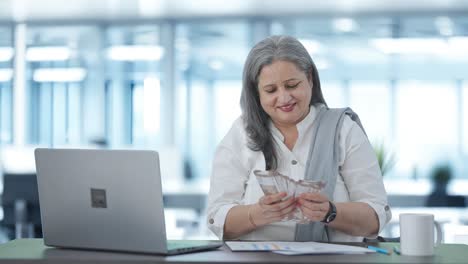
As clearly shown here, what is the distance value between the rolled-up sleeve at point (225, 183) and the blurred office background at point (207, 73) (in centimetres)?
581

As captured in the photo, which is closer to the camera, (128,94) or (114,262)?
(114,262)

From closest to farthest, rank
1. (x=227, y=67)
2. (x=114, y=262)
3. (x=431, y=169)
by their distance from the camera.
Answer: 1. (x=114, y=262)
2. (x=431, y=169)
3. (x=227, y=67)

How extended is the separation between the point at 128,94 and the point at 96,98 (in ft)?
1.45

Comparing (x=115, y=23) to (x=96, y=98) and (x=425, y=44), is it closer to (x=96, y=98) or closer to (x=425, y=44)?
(x=96, y=98)

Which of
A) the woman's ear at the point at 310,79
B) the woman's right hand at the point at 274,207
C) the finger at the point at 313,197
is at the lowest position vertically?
the woman's right hand at the point at 274,207

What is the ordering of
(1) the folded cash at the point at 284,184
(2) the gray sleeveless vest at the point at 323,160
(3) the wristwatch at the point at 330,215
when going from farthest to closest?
(2) the gray sleeveless vest at the point at 323,160 < (3) the wristwatch at the point at 330,215 < (1) the folded cash at the point at 284,184

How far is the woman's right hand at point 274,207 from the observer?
2.18 m

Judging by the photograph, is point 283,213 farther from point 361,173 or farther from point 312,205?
point 361,173

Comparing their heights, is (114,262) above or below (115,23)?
below

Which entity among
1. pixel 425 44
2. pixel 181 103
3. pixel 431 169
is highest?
pixel 425 44

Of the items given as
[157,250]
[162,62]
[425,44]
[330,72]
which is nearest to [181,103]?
[162,62]

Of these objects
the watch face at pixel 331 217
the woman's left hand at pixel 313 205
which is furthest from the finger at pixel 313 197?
the watch face at pixel 331 217

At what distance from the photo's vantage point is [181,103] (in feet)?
32.8

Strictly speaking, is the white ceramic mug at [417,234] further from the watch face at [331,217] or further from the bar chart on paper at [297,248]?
the watch face at [331,217]
